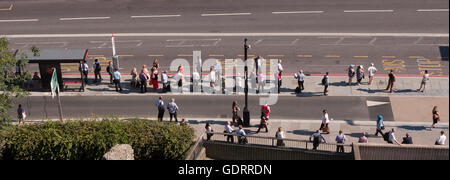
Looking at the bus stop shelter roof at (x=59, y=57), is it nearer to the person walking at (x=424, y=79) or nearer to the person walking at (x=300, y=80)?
the person walking at (x=300, y=80)

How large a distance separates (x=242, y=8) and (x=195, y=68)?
938cm

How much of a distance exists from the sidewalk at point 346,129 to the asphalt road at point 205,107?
0.53 meters

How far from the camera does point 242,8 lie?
4059 centimetres

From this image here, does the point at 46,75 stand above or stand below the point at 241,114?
above

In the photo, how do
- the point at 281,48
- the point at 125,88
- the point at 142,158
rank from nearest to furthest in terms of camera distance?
1. the point at 142,158
2. the point at 125,88
3. the point at 281,48

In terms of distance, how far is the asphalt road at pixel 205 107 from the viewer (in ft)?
95.5

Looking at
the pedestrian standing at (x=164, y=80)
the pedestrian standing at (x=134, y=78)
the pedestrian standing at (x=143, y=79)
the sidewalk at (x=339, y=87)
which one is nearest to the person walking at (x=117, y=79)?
the sidewalk at (x=339, y=87)

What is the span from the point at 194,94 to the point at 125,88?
3915 millimetres

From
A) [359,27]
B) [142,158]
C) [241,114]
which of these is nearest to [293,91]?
[241,114]

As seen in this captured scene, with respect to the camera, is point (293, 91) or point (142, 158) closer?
point (142, 158)

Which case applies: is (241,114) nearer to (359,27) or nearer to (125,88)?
(125,88)

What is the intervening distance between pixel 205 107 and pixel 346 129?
7.09m
